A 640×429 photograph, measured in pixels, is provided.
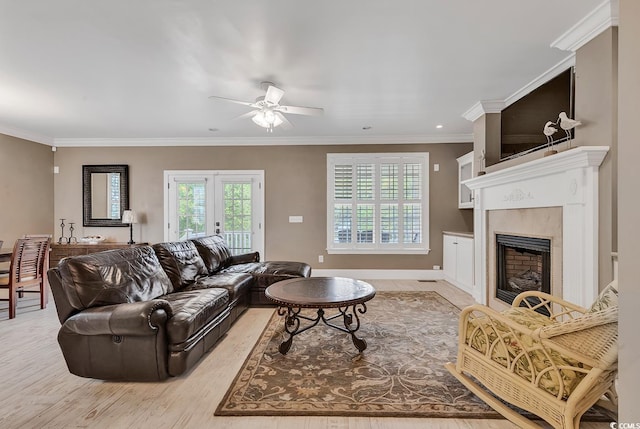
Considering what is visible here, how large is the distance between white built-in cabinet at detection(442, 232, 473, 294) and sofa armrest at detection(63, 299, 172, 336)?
13.6ft

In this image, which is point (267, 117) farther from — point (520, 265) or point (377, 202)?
point (520, 265)

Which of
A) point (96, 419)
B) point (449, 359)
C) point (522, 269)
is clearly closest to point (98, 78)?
point (96, 419)

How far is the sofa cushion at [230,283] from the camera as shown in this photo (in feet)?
10.5

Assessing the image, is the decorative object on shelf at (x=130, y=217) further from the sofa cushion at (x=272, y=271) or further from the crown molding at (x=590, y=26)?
the crown molding at (x=590, y=26)

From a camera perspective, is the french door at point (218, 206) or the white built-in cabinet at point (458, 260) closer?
the white built-in cabinet at point (458, 260)

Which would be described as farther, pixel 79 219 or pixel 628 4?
pixel 79 219

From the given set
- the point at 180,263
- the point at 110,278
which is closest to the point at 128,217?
the point at 180,263

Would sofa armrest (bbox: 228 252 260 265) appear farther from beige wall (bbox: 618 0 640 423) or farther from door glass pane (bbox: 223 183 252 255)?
beige wall (bbox: 618 0 640 423)

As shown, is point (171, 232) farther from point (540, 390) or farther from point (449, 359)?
point (540, 390)

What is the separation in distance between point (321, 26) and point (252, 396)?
2690 millimetres

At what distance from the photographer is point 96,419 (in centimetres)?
176

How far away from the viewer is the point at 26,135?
5.21 meters

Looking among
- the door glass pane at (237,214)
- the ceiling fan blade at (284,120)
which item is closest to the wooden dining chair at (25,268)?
the door glass pane at (237,214)

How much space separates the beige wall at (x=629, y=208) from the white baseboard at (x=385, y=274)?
4.74 meters
